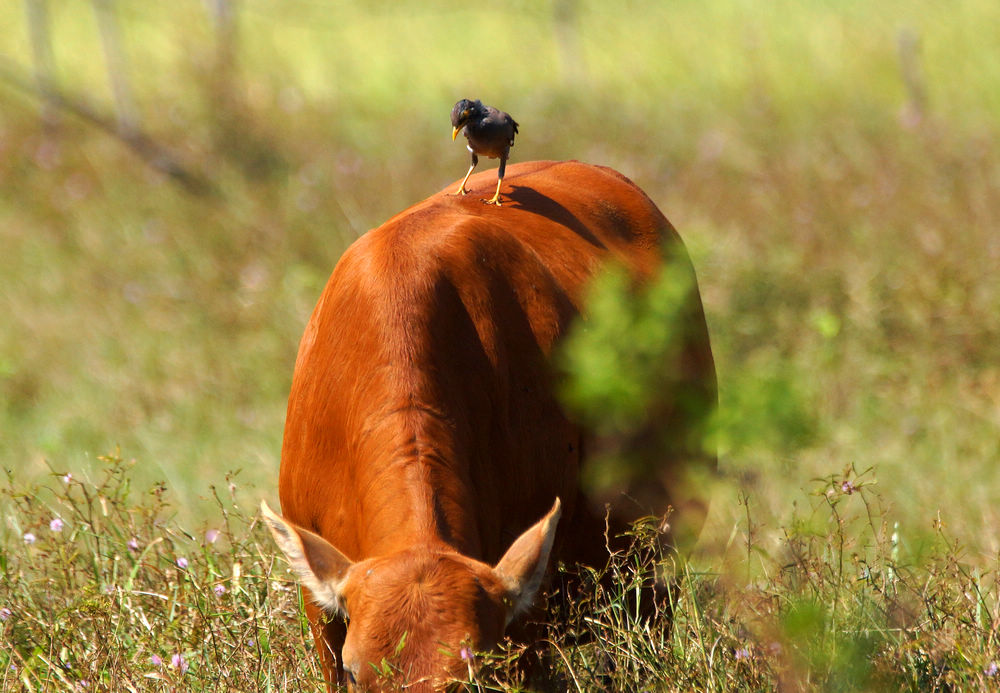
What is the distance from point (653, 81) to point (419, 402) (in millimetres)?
8662

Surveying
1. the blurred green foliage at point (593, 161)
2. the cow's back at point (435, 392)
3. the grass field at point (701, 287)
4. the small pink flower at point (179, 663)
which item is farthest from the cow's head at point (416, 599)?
the small pink flower at point (179, 663)

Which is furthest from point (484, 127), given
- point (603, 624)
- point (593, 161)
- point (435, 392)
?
point (593, 161)

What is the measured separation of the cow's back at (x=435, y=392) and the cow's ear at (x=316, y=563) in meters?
0.12

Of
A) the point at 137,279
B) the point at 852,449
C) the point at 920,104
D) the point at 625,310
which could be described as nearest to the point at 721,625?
the point at 625,310

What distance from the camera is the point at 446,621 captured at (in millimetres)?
2506

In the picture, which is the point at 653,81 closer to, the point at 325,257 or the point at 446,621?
the point at 325,257

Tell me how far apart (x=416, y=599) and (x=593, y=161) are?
7.13 m

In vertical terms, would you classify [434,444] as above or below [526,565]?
above

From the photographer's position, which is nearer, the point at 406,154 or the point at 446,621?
the point at 446,621

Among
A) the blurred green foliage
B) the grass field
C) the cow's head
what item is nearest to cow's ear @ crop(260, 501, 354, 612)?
the cow's head

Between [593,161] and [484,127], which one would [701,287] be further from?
[484,127]

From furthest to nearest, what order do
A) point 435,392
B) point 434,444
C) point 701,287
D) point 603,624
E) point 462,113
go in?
point 701,287, point 462,113, point 603,624, point 435,392, point 434,444

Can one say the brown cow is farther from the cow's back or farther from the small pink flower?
the small pink flower

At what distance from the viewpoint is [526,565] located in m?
2.69
